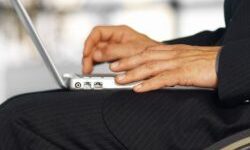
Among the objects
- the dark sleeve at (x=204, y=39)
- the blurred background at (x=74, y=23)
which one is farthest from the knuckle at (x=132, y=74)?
the blurred background at (x=74, y=23)

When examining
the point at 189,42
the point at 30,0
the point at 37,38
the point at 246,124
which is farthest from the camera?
the point at 30,0

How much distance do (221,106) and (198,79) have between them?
2.1 inches

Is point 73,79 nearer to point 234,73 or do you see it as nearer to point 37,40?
point 37,40

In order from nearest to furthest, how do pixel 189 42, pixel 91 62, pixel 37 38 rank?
pixel 37 38
pixel 91 62
pixel 189 42

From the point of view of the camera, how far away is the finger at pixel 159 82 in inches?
33.6

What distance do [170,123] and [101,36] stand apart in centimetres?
39

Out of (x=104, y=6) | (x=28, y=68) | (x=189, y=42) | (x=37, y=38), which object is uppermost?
(x=37, y=38)

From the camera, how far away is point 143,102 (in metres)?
0.82

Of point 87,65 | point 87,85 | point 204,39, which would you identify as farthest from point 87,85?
point 204,39

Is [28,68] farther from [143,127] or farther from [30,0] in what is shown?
[143,127]

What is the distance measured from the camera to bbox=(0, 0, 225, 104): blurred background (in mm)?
3260

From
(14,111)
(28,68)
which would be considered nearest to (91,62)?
(14,111)

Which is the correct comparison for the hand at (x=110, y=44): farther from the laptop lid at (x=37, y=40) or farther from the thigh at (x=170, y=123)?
the thigh at (x=170, y=123)

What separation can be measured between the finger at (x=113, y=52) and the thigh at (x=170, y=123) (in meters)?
0.28
